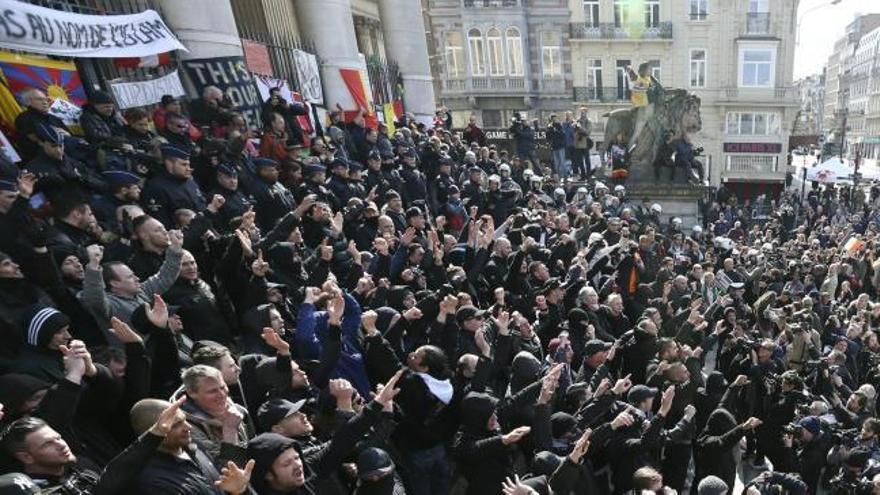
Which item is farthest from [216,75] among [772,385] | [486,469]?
[772,385]

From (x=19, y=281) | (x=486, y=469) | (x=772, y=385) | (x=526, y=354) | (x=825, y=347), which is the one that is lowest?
(x=825, y=347)

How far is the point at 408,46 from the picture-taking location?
778 inches

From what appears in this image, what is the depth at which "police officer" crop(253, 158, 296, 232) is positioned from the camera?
708 cm

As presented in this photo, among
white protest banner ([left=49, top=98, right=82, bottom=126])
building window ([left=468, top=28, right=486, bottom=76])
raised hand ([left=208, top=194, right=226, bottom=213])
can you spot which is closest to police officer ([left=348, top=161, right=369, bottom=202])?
raised hand ([left=208, top=194, right=226, bottom=213])

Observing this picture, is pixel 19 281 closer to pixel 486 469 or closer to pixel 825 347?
pixel 486 469

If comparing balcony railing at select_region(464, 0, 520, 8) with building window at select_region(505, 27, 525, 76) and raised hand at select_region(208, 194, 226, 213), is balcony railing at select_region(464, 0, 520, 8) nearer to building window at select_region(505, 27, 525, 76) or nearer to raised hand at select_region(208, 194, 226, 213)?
building window at select_region(505, 27, 525, 76)

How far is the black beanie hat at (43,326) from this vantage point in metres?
3.23

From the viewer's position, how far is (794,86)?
32250mm

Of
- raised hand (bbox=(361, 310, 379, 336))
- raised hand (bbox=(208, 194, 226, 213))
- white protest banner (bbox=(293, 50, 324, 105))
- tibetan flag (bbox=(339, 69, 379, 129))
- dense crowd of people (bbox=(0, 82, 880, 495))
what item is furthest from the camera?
tibetan flag (bbox=(339, 69, 379, 129))

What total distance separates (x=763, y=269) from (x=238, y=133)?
10.4m

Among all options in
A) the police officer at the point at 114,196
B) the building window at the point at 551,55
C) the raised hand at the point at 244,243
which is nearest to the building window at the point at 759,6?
the building window at the point at 551,55

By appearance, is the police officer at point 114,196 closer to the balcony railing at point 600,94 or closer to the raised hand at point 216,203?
the raised hand at point 216,203

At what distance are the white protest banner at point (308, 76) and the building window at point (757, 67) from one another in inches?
1044

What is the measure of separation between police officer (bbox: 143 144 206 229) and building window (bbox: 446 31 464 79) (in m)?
29.5
